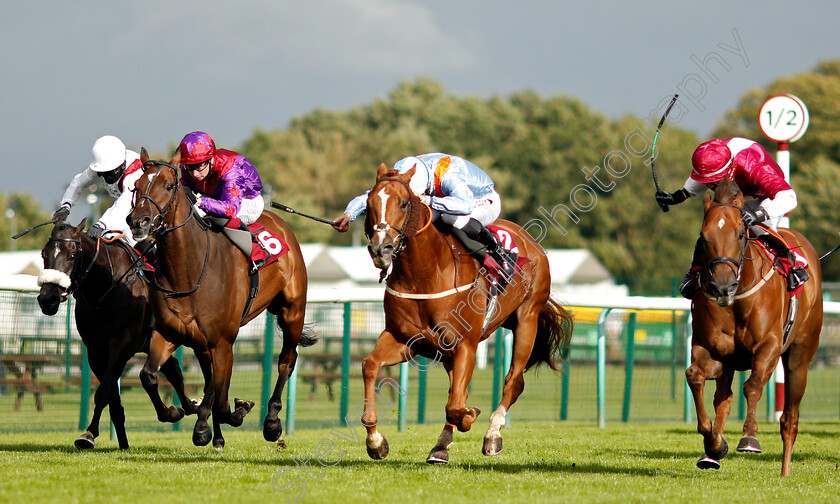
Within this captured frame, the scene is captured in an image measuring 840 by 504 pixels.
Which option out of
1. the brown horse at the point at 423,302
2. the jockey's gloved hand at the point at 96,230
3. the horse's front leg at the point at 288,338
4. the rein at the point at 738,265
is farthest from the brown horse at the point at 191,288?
the rein at the point at 738,265

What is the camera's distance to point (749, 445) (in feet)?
20.5

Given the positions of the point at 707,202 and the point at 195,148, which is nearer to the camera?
the point at 707,202

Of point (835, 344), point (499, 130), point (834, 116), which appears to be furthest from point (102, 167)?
point (499, 130)

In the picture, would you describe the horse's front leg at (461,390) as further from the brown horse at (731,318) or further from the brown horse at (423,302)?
the brown horse at (731,318)

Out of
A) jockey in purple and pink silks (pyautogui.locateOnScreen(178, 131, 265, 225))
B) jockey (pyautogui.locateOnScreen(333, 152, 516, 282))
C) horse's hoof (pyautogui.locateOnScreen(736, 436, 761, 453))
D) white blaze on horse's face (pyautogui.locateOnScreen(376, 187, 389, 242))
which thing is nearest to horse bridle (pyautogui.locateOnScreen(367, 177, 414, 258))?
white blaze on horse's face (pyautogui.locateOnScreen(376, 187, 389, 242))

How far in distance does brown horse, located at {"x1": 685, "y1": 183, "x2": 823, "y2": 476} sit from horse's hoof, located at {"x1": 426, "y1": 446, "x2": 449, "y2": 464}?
1572mm

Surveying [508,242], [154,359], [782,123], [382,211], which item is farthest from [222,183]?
[782,123]

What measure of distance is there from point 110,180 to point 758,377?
482 cm

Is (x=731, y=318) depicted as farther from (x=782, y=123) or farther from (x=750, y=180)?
(x=782, y=123)

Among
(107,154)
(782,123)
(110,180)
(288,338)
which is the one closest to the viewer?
(107,154)

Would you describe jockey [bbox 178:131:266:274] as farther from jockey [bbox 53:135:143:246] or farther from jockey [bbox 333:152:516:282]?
jockey [bbox 333:152:516:282]

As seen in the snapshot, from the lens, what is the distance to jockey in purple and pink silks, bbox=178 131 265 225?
677cm

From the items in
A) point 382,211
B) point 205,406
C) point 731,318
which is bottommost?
point 205,406

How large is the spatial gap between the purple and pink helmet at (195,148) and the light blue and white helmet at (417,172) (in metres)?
1.32
